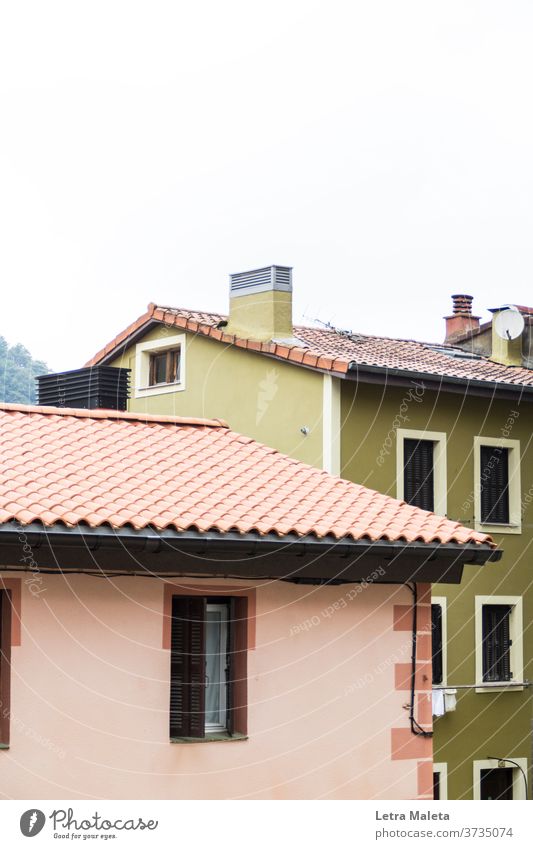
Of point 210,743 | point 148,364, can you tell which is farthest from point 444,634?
point 210,743

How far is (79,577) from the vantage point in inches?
412

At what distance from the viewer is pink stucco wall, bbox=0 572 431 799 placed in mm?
10258

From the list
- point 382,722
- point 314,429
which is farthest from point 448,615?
point 382,722

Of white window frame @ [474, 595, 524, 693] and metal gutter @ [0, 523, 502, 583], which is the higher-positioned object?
metal gutter @ [0, 523, 502, 583]

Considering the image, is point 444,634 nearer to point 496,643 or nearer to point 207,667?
point 496,643

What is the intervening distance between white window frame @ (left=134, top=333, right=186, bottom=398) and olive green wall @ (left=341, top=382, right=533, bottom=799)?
10.9 ft

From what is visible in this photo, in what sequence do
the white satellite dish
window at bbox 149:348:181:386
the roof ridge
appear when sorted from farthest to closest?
the white satellite dish → window at bbox 149:348:181:386 → the roof ridge

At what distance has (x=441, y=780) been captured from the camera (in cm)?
2023

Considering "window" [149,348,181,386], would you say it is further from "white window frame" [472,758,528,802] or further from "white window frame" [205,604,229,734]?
"white window frame" [205,604,229,734]

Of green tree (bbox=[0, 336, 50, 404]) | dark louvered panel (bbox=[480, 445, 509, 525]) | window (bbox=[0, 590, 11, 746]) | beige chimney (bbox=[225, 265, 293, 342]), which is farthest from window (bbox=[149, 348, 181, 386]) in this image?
window (bbox=[0, 590, 11, 746])

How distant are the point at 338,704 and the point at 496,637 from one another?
1012 cm

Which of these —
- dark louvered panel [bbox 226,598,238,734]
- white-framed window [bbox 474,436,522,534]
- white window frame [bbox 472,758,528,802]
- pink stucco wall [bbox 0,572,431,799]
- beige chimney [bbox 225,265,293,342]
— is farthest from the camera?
white-framed window [bbox 474,436,522,534]

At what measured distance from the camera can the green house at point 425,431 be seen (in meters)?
19.4

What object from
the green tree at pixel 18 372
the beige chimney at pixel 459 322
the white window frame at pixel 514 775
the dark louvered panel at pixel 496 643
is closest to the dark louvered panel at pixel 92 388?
the green tree at pixel 18 372
